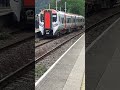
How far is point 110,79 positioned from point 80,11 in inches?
5016

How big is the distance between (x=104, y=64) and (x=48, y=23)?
2085 centimetres

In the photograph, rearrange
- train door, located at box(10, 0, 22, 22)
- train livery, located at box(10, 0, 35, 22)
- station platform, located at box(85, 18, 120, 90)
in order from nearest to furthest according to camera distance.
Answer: station platform, located at box(85, 18, 120, 90), train door, located at box(10, 0, 22, 22), train livery, located at box(10, 0, 35, 22)

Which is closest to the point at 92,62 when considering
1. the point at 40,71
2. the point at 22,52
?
the point at 40,71

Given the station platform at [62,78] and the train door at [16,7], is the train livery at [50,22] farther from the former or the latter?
the station platform at [62,78]

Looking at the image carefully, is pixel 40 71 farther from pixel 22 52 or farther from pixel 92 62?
pixel 22 52

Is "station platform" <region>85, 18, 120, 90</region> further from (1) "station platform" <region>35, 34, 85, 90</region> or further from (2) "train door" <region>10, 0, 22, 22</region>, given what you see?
(2) "train door" <region>10, 0, 22, 22</region>

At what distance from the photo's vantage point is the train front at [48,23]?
30078mm

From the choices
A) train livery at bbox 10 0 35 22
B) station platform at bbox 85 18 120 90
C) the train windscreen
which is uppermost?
train livery at bbox 10 0 35 22

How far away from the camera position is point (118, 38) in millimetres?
15688

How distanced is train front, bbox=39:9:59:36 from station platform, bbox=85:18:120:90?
13.8 m

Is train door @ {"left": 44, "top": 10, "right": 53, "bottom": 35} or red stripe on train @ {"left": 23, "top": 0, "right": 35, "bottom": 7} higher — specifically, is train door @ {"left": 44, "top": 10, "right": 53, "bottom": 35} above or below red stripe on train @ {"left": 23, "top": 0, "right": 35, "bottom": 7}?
below

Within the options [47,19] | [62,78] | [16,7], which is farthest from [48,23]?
[62,78]

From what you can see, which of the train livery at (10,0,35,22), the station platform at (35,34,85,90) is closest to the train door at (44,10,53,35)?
the train livery at (10,0,35,22)

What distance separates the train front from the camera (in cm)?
3008
